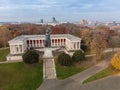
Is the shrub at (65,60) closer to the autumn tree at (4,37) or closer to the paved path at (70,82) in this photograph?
the paved path at (70,82)

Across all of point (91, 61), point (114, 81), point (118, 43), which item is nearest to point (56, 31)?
point (118, 43)

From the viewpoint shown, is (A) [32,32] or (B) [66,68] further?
(A) [32,32]

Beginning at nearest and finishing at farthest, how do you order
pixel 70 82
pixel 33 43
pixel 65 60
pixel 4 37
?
pixel 70 82 → pixel 65 60 → pixel 33 43 → pixel 4 37

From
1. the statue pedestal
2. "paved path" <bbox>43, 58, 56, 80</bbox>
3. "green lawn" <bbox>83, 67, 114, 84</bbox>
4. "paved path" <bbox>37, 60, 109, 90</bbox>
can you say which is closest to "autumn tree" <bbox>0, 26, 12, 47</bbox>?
the statue pedestal

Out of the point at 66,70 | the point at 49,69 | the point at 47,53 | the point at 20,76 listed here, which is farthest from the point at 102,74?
the point at 47,53

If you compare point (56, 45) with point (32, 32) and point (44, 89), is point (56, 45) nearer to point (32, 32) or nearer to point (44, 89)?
point (32, 32)

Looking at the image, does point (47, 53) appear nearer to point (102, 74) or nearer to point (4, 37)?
point (102, 74)
